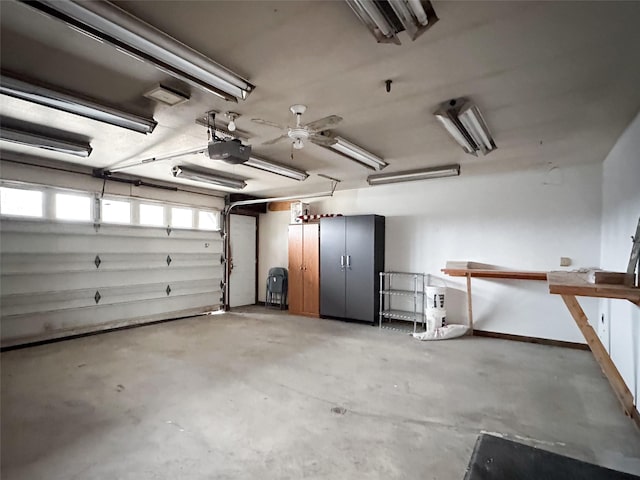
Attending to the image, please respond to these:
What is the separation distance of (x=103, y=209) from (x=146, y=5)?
450 cm

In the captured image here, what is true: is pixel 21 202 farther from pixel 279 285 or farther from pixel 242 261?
pixel 279 285

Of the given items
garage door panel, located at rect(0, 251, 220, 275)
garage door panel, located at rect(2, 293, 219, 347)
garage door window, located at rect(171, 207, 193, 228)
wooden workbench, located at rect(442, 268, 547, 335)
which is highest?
garage door window, located at rect(171, 207, 193, 228)

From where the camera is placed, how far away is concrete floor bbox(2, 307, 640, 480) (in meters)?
2.09

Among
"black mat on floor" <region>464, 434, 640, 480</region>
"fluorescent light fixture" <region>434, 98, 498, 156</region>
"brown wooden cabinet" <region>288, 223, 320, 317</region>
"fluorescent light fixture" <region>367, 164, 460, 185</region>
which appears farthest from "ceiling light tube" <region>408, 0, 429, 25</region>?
"brown wooden cabinet" <region>288, 223, 320, 317</region>

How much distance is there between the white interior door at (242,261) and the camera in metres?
7.37

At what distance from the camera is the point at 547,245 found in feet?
15.6

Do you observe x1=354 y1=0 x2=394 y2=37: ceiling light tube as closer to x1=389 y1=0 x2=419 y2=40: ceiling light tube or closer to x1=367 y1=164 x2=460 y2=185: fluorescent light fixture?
x1=389 y1=0 x2=419 y2=40: ceiling light tube

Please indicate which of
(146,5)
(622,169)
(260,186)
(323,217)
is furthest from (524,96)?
(260,186)

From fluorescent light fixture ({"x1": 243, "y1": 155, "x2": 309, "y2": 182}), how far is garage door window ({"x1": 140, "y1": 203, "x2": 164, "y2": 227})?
2.48 metres

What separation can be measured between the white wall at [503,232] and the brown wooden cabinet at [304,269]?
1341mm

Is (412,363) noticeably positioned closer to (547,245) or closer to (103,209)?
(547,245)

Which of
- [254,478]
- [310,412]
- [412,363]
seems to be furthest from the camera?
[412,363]

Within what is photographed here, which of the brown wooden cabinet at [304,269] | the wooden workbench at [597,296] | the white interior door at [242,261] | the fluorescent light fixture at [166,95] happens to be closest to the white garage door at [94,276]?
the white interior door at [242,261]

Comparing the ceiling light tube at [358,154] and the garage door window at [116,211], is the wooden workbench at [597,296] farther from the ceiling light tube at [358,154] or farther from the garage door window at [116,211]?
the garage door window at [116,211]
